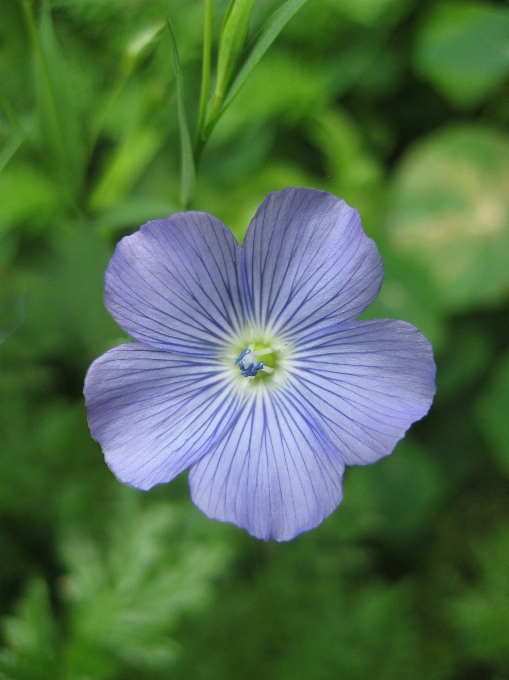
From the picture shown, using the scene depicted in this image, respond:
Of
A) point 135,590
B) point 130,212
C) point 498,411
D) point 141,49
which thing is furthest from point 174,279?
point 498,411

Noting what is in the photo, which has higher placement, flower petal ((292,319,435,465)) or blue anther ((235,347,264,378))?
blue anther ((235,347,264,378))

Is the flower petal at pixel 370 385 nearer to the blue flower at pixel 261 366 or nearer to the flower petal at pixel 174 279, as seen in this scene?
the blue flower at pixel 261 366

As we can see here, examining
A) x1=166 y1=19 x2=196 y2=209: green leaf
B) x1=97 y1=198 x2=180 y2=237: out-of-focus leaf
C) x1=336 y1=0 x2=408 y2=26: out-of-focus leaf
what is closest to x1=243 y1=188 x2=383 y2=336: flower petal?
x1=166 y1=19 x2=196 y2=209: green leaf

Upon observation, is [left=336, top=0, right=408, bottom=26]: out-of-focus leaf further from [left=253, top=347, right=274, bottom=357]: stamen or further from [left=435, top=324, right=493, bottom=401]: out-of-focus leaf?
[left=253, top=347, right=274, bottom=357]: stamen

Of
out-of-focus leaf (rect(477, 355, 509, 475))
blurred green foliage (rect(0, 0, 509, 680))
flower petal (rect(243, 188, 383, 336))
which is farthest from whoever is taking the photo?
out-of-focus leaf (rect(477, 355, 509, 475))

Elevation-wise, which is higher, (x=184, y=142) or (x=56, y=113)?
(x=56, y=113)

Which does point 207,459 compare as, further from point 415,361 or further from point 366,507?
point 366,507

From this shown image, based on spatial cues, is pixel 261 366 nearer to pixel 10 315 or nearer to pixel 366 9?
pixel 10 315
